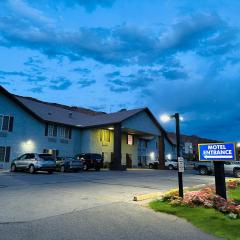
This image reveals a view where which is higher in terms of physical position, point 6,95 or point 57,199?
point 6,95

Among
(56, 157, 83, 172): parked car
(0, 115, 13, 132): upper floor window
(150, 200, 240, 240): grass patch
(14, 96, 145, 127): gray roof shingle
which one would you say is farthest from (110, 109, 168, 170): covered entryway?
(150, 200, 240, 240): grass patch

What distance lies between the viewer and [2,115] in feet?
110

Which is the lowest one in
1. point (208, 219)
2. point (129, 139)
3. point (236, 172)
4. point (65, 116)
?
point (208, 219)

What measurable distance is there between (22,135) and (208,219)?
1201 inches

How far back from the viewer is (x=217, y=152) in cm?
1176

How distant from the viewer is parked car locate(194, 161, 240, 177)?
29.9 metres

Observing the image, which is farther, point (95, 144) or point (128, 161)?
point (128, 161)

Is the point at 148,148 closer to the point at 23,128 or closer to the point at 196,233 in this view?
the point at 23,128

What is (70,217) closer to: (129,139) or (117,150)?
(117,150)

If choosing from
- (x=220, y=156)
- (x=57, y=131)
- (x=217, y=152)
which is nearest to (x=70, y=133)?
(x=57, y=131)

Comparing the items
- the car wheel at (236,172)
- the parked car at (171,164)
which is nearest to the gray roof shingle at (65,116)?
the parked car at (171,164)

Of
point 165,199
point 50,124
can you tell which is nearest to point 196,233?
point 165,199

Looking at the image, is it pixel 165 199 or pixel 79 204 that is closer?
pixel 79 204

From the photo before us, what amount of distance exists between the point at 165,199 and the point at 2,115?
89.1 feet
